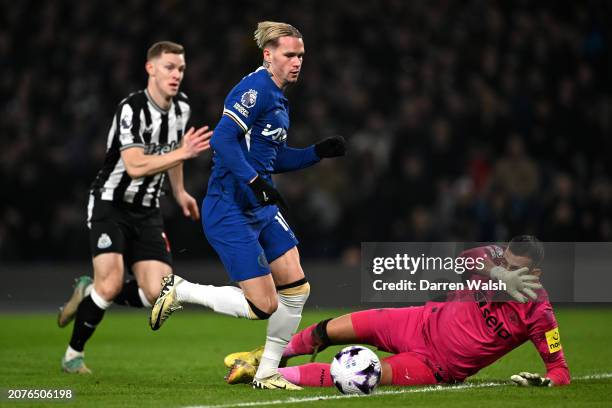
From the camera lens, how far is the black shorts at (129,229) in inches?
338

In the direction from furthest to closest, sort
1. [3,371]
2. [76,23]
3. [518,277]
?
1. [76,23]
2. [3,371]
3. [518,277]

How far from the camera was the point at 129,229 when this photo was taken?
28.6 feet

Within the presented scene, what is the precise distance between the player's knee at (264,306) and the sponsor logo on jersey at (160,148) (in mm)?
1961

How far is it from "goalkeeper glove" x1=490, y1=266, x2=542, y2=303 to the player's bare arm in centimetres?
219

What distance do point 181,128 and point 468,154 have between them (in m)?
6.71

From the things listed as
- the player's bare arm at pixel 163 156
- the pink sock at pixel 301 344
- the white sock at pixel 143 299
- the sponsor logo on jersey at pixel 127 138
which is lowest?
the pink sock at pixel 301 344

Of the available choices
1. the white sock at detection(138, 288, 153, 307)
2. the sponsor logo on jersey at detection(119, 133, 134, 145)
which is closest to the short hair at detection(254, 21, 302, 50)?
the sponsor logo on jersey at detection(119, 133, 134, 145)

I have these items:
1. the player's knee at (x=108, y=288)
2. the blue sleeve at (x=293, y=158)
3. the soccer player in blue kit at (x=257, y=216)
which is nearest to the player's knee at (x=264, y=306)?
the soccer player in blue kit at (x=257, y=216)

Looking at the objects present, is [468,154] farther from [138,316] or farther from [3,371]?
[3,371]

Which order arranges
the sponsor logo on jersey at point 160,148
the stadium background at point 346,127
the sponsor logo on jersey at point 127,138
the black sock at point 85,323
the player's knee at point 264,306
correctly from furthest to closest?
the stadium background at point 346,127, the sponsor logo on jersey at point 160,148, the black sock at point 85,323, the sponsor logo on jersey at point 127,138, the player's knee at point 264,306

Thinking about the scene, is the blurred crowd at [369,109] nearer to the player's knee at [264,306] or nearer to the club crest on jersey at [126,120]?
the club crest on jersey at [126,120]

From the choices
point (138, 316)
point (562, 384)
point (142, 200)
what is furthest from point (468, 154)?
point (562, 384)

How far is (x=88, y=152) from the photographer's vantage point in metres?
16.1

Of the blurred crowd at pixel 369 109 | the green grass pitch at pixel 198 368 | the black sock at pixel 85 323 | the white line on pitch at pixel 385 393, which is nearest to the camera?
the white line on pitch at pixel 385 393
